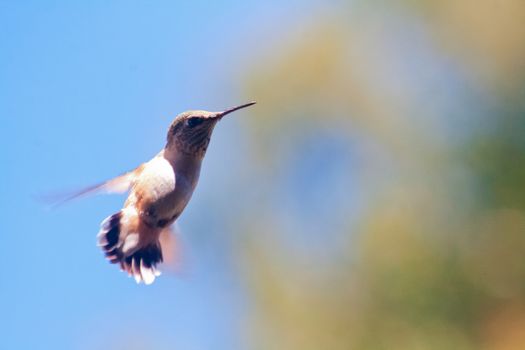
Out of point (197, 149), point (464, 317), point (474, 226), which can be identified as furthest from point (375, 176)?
point (197, 149)

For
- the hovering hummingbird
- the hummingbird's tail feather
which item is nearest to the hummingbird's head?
the hovering hummingbird

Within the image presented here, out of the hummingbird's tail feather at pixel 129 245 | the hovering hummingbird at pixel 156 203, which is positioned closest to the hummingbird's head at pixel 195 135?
the hovering hummingbird at pixel 156 203

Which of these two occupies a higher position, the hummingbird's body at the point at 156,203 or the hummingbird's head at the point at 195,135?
the hummingbird's head at the point at 195,135

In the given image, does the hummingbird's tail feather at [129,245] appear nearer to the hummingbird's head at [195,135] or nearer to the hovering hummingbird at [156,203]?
the hovering hummingbird at [156,203]

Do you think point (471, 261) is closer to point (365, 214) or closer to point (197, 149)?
point (365, 214)

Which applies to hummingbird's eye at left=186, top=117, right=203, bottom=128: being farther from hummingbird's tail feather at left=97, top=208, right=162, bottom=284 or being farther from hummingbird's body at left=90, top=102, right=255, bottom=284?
hummingbird's tail feather at left=97, top=208, right=162, bottom=284

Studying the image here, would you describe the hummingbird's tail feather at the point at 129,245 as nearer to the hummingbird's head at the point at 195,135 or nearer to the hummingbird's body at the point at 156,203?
the hummingbird's body at the point at 156,203

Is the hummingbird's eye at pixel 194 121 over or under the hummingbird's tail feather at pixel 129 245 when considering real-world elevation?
over

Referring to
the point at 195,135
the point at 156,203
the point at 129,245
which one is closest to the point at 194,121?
the point at 195,135

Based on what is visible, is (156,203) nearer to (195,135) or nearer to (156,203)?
(156,203)
